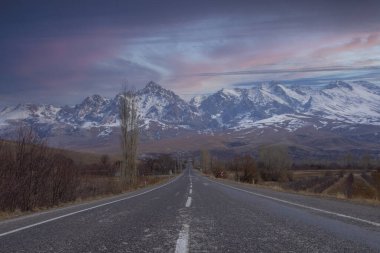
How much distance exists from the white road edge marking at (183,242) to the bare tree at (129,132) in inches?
1503

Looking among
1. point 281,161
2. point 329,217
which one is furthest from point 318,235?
point 281,161

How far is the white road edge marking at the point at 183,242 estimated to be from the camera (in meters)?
7.49

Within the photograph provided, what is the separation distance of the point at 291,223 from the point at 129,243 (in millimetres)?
4547

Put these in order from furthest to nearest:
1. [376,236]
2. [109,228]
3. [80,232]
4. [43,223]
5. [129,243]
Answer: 1. [43,223]
2. [109,228]
3. [80,232]
4. [376,236]
5. [129,243]

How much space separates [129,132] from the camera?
50438mm

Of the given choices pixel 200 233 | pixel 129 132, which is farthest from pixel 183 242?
pixel 129 132

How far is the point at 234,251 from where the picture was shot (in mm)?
7383

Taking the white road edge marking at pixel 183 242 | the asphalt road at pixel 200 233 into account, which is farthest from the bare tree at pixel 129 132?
the white road edge marking at pixel 183 242

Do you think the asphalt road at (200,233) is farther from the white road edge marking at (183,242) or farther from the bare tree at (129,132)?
the bare tree at (129,132)

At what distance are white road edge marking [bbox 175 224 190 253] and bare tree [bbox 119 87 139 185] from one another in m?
38.2

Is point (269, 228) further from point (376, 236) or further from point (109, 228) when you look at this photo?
point (109, 228)

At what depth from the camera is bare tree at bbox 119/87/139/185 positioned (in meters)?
48.8

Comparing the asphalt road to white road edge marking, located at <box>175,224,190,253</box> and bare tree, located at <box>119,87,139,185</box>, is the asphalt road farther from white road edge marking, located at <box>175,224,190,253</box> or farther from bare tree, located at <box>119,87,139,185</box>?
bare tree, located at <box>119,87,139,185</box>

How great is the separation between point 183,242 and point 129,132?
42744 millimetres
